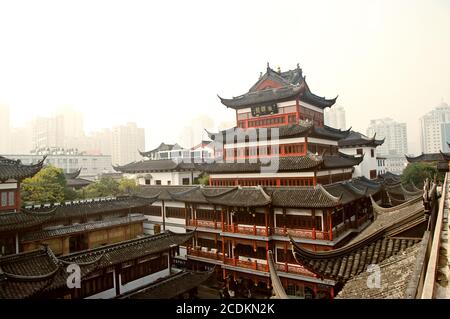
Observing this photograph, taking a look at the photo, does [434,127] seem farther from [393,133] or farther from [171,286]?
[171,286]

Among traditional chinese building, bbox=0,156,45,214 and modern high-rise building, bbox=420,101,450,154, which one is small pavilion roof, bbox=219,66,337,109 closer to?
traditional chinese building, bbox=0,156,45,214

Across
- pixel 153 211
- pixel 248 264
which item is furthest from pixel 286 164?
pixel 153 211

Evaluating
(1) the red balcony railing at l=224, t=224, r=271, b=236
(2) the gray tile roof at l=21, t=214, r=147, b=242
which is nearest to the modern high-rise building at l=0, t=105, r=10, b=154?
(2) the gray tile roof at l=21, t=214, r=147, b=242

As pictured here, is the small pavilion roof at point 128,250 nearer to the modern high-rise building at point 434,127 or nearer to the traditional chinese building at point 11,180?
the traditional chinese building at point 11,180

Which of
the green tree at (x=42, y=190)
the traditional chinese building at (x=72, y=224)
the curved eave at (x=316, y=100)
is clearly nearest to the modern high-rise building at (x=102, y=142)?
the green tree at (x=42, y=190)

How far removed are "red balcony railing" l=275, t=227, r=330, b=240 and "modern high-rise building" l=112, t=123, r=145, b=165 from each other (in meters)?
110

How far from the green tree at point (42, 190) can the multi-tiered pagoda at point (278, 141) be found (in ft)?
52.7

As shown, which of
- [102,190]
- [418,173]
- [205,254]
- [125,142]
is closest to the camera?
[205,254]

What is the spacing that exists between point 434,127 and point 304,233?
108845mm

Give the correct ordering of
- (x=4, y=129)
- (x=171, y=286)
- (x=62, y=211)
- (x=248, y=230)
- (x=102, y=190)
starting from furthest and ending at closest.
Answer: (x=4, y=129) < (x=102, y=190) < (x=62, y=211) < (x=248, y=230) < (x=171, y=286)

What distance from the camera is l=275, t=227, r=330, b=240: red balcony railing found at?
852 inches

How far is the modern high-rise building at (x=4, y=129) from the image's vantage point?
91.9 metres

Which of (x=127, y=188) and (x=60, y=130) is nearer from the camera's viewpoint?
(x=127, y=188)

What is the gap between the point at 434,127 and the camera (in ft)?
350
